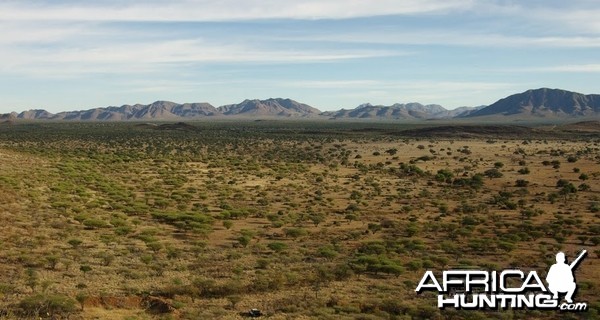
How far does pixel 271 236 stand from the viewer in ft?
112

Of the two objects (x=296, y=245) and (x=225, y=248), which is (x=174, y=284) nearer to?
(x=225, y=248)

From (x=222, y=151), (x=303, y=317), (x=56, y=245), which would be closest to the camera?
(x=303, y=317)

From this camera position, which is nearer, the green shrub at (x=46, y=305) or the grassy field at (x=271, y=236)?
the green shrub at (x=46, y=305)

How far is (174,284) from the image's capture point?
→ 2320 cm

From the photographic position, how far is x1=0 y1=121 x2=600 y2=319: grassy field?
21.5m

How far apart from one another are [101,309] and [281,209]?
2486cm

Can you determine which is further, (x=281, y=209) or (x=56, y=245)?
(x=281, y=209)

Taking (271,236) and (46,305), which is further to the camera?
(271,236)

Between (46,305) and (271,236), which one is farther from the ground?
(46,305)

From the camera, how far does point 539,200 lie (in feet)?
162

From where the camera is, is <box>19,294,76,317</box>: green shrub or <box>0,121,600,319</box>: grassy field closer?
<box>19,294,76,317</box>: green shrub

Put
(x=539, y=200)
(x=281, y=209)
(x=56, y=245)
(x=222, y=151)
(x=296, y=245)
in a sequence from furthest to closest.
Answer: (x=222, y=151), (x=539, y=200), (x=281, y=209), (x=296, y=245), (x=56, y=245)

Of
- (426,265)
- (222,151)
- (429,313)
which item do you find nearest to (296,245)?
(426,265)

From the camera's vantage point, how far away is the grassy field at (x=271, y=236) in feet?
70.4
